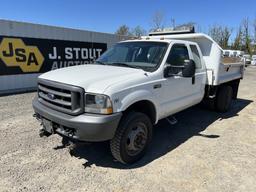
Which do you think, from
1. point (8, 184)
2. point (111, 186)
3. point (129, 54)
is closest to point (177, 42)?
point (129, 54)

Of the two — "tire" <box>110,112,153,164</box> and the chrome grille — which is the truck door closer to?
"tire" <box>110,112,153,164</box>

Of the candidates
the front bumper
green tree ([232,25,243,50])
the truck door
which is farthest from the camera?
green tree ([232,25,243,50])

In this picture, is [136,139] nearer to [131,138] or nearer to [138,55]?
[131,138]

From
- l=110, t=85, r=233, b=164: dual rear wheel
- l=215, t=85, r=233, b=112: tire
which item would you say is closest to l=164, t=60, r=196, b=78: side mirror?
l=110, t=85, r=233, b=164: dual rear wheel

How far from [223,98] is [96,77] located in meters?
4.67

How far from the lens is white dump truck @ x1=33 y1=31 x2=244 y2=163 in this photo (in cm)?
315

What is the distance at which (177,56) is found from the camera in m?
4.59

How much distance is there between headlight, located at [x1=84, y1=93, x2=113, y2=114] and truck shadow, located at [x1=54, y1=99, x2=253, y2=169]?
630 mm

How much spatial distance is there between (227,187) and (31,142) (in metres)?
3.54

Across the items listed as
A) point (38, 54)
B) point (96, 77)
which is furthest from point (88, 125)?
point (38, 54)

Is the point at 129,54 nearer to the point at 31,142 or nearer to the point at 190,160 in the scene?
the point at 190,160

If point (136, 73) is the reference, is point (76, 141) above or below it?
below

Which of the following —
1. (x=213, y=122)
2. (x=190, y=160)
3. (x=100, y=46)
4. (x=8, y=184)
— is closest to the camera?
(x=8, y=184)

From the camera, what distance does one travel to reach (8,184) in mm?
3195
